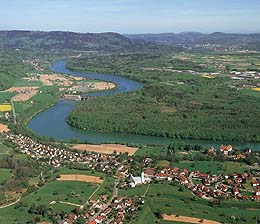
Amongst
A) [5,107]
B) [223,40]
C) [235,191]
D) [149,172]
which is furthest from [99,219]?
[223,40]

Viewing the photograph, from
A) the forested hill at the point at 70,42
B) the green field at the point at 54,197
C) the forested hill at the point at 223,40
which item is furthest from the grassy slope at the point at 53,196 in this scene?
the forested hill at the point at 223,40

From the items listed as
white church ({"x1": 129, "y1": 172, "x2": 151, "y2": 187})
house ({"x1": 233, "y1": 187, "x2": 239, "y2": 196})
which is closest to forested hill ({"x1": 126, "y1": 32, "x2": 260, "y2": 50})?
white church ({"x1": 129, "y1": 172, "x2": 151, "y2": 187})

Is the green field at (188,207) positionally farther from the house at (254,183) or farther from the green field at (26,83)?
the green field at (26,83)

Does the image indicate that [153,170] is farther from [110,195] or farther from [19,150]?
[19,150]

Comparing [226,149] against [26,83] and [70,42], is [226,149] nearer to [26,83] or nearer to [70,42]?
[26,83]

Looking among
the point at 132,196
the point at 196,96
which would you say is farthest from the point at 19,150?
the point at 196,96

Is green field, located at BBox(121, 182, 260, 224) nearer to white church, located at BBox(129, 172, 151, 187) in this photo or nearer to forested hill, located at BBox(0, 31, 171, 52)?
white church, located at BBox(129, 172, 151, 187)
